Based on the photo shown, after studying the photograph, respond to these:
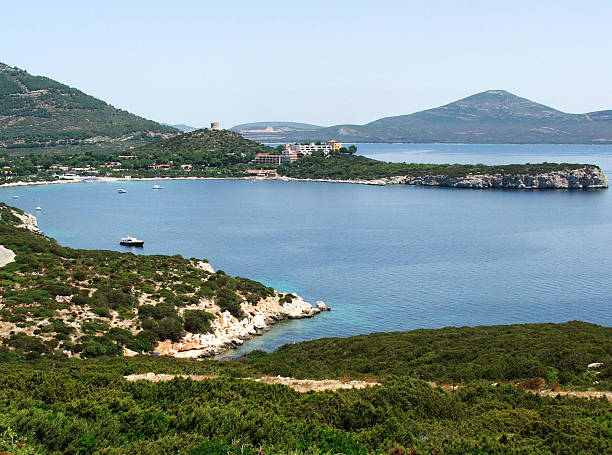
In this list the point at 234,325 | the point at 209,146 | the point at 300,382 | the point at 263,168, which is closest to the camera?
the point at 300,382

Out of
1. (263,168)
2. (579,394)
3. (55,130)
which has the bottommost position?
(579,394)

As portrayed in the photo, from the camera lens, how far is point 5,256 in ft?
109

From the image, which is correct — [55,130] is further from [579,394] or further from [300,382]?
[579,394]

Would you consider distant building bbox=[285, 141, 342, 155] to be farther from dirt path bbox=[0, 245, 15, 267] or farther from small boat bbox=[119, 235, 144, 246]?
→ dirt path bbox=[0, 245, 15, 267]

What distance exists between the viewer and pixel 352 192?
10375 cm

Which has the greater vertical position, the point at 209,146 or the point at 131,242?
the point at 209,146

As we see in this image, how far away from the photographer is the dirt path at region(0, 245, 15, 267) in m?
31.8

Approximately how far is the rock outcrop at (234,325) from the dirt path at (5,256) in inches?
391

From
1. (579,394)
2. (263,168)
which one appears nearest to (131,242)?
(579,394)

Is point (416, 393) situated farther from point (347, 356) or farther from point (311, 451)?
point (347, 356)

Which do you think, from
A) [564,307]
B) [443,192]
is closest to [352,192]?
[443,192]

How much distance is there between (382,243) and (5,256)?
3147 cm

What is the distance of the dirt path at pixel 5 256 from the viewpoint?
104ft

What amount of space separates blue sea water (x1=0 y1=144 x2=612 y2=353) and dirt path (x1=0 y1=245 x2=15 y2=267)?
523 inches
